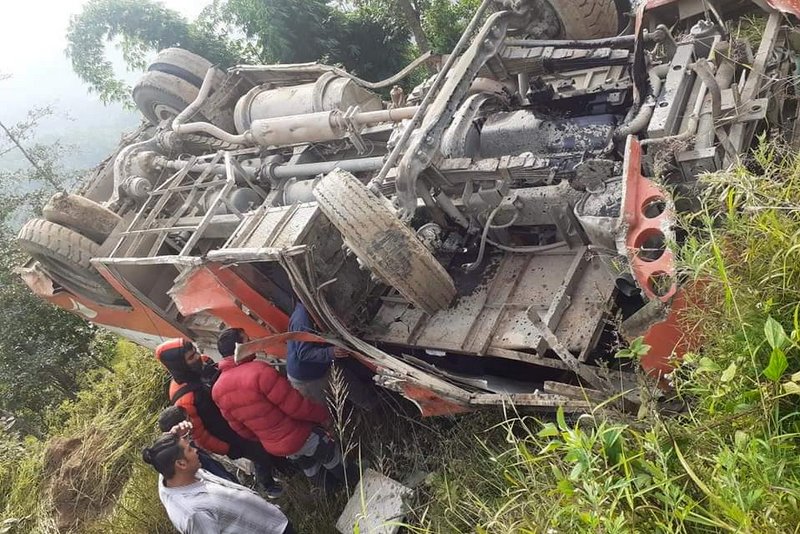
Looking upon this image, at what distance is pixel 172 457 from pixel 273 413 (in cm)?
82

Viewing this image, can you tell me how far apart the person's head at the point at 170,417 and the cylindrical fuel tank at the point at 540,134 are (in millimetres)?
2428

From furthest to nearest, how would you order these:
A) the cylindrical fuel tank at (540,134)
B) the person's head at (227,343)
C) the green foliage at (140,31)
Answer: the green foliage at (140,31) → the person's head at (227,343) → the cylindrical fuel tank at (540,134)

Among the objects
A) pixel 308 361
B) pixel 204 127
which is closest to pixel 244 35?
pixel 204 127

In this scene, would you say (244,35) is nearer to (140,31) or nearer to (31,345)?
(140,31)

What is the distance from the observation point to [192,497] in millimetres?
2848

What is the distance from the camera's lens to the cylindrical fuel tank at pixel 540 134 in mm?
3266

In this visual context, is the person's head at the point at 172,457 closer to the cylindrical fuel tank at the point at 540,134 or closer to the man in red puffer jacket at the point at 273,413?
the man in red puffer jacket at the point at 273,413

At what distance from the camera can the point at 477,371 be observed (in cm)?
341

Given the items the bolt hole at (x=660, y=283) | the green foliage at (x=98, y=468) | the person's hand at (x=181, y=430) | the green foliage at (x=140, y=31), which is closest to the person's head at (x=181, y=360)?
the person's hand at (x=181, y=430)

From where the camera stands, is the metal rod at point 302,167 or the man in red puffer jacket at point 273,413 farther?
the metal rod at point 302,167

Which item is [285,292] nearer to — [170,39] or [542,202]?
[542,202]

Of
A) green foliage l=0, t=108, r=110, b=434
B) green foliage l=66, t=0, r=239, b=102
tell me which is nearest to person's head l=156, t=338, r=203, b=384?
green foliage l=0, t=108, r=110, b=434

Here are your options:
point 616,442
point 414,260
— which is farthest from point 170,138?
point 616,442

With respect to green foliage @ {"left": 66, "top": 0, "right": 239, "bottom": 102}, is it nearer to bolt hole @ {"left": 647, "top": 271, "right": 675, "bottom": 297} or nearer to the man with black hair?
the man with black hair
